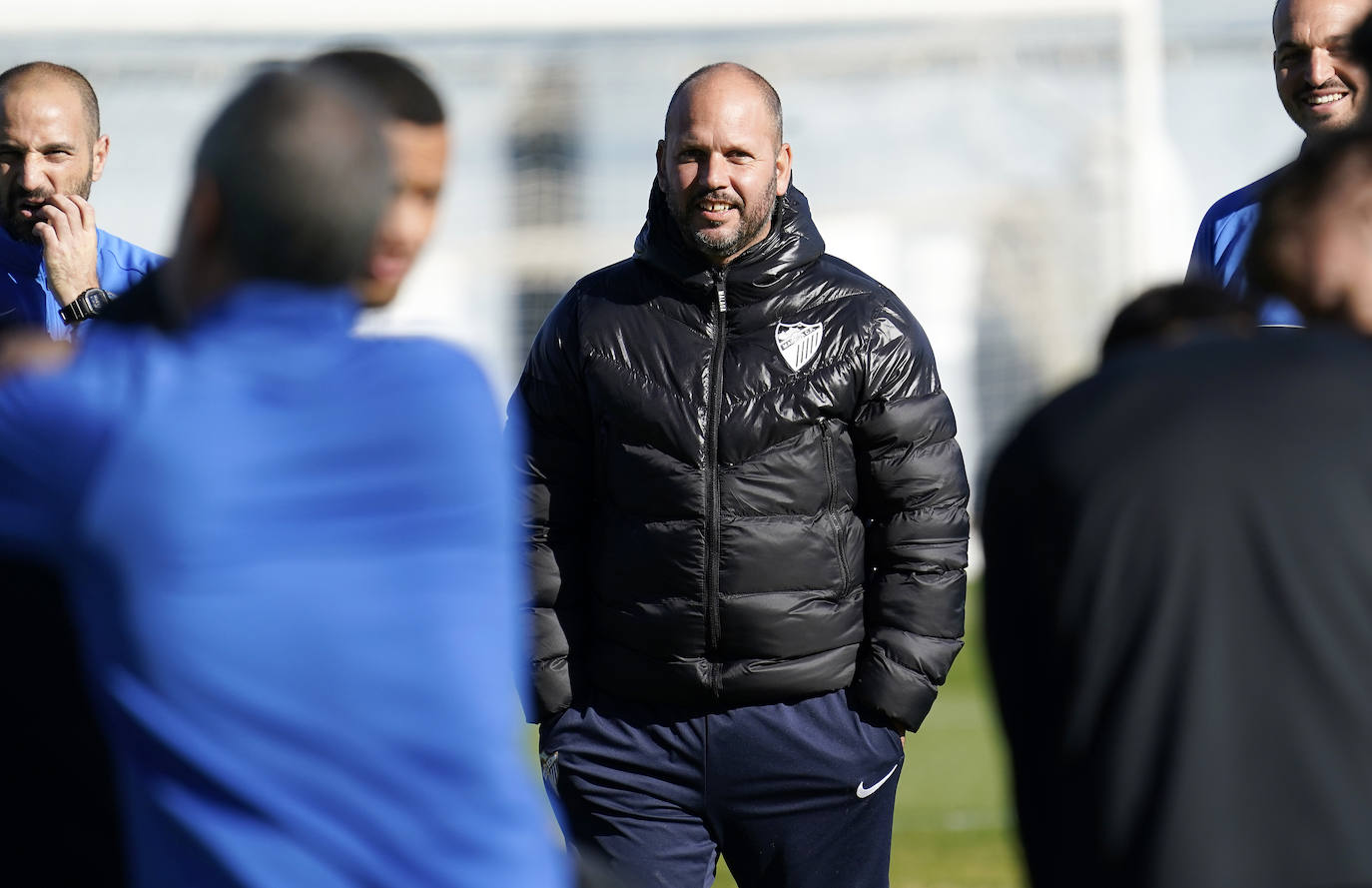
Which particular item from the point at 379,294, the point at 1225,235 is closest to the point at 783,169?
the point at 1225,235

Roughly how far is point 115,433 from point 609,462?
2.44 m

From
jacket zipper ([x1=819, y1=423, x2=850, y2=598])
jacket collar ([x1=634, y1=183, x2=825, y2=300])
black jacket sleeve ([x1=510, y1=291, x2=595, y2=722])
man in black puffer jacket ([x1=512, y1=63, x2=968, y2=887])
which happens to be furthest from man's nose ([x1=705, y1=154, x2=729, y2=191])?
jacket zipper ([x1=819, y1=423, x2=850, y2=598])

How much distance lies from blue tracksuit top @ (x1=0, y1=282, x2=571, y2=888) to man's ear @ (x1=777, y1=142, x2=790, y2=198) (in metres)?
2.52

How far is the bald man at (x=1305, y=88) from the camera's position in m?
4.15

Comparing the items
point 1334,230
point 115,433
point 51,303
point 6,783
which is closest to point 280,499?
point 115,433

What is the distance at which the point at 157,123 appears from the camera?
1532cm

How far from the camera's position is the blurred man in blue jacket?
171cm

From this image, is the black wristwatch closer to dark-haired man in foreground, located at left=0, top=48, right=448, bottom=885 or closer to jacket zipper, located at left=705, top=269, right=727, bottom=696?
jacket zipper, located at left=705, top=269, right=727, bottom=696

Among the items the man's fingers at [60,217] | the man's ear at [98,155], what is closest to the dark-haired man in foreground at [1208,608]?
the man's fingers at [60,217]

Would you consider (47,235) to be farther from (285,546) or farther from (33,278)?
(285,546)

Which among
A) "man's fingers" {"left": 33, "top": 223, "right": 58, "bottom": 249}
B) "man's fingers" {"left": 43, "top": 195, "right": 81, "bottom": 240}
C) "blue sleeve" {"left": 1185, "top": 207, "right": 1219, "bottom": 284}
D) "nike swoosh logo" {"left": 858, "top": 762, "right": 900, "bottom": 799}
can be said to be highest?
"man's fingers" {"left": 43, "top": 195, "right": 81, "bottom": 240}

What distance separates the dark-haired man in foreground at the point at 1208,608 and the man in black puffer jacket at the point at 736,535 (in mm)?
1917

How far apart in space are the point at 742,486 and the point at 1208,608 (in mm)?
2075

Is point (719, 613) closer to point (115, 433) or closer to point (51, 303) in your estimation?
point (51, 303)
